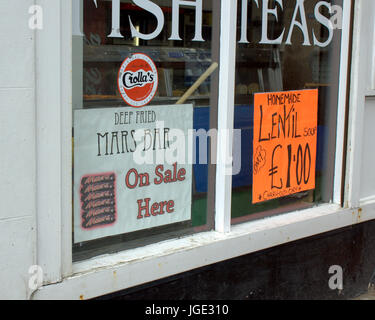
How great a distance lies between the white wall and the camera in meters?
2.55

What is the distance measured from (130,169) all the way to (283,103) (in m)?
1.36

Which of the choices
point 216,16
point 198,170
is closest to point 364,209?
point 198,170

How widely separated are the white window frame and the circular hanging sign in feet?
1.43

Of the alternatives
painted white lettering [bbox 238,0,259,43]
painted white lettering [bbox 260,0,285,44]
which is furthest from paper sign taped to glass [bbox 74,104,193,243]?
painted white lettering [bbox 260,0,285,44]

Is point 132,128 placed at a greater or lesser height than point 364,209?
greater

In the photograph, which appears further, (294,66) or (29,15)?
(294,66)

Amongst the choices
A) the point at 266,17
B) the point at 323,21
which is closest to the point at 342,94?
the point at 323,21

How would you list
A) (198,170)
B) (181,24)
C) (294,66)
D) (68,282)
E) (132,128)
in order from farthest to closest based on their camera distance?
(294,66) < (198,170) < (181,24) < (132,128) < (68,282)

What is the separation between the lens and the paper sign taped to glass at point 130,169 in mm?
3064

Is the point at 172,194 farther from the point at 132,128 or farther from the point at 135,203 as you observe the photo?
the point at 132,128

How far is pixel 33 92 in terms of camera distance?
2.63 metres

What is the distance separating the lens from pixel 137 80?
3227 millimetres

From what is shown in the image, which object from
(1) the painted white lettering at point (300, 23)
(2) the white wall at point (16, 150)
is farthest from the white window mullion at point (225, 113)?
(2) the white wall at point (16, 150)

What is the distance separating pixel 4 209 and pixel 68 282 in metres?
0.49
